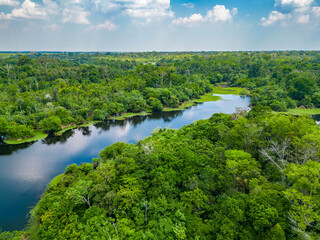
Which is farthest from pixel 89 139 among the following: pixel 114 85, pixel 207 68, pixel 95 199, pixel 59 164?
pixel 207 68

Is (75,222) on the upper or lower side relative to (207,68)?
lower

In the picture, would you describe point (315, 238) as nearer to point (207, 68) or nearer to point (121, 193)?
point (121, 193)

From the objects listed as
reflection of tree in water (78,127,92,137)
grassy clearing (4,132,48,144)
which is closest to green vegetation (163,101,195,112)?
reflection of tree in water (78,127,92,137)

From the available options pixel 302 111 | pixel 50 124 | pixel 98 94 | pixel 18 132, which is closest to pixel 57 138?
pixel 50 124

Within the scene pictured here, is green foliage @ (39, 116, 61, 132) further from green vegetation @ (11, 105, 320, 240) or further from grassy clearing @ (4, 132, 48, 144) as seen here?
green vegetation @ (11, 105, 320, 240)

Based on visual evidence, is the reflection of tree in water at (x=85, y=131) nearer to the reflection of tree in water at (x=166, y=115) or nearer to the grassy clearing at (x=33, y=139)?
the grassy clearing at (x=33, y=139)

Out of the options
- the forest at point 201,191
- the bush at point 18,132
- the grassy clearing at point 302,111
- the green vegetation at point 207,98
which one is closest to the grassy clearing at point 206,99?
the green vegetation at point 207,98
